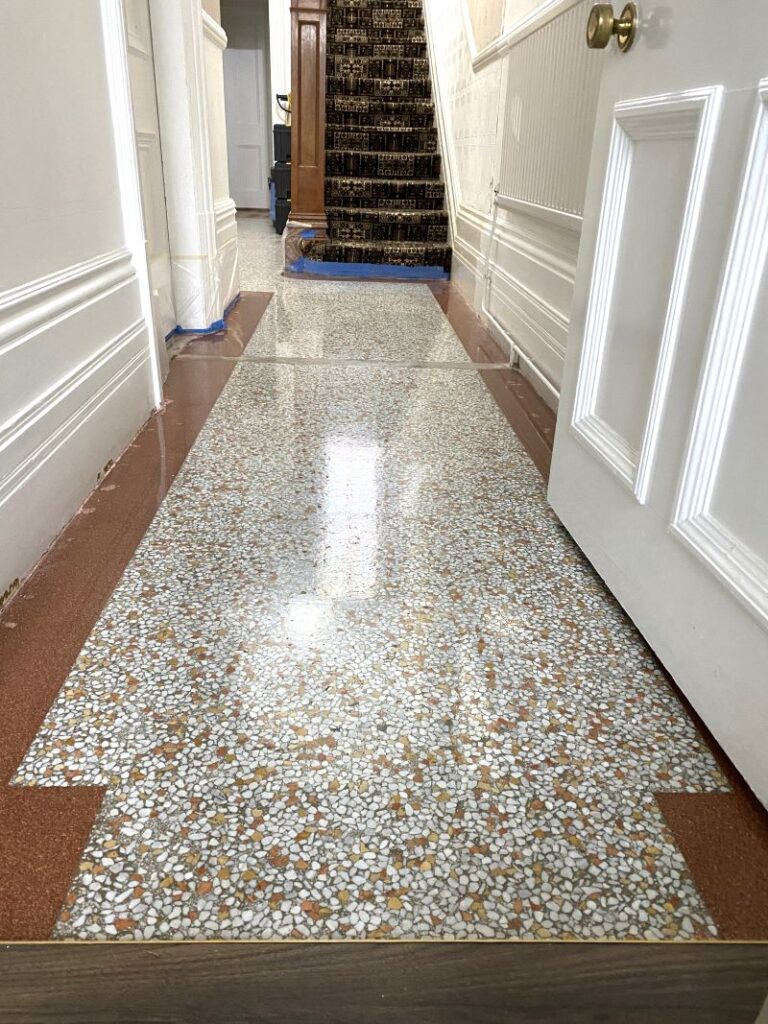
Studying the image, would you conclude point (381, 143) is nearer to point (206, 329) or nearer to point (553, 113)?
point (206, 329)

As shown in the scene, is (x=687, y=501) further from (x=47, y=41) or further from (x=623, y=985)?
(x=47, y=41)

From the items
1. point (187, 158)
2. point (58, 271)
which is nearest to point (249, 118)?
point (187, 158)

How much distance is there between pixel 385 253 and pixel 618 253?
405cm

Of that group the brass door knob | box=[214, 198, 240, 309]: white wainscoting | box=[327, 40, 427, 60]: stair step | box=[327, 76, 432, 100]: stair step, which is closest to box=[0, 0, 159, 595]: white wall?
the brass door knob

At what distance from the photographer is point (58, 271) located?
1627mm

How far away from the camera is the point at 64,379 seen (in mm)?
1639

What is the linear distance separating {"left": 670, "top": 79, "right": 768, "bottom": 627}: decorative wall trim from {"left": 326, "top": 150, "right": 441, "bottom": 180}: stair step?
5121mm

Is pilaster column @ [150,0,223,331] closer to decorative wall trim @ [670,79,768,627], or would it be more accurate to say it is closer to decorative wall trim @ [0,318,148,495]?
decorative wall trim @ [0,318,148,495]

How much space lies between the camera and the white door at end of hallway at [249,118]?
9.39m

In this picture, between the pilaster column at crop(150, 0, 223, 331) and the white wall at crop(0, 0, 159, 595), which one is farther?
the pilaster column at crop(150, 0, 223, 331)

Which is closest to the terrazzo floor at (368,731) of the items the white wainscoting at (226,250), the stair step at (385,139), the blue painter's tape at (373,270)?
the white wainscoting at (226,250)

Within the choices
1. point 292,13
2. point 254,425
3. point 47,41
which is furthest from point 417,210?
point 47,41

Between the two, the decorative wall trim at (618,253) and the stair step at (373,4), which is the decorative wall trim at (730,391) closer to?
the decorative wall trim at (618,253)

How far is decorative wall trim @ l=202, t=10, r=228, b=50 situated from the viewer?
129 inches
